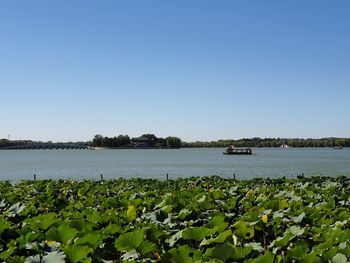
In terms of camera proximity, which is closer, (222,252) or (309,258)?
(309,258)

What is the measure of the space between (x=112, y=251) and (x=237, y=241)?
131cm

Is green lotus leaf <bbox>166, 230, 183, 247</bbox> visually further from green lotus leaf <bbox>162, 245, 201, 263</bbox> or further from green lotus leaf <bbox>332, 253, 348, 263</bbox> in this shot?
green lotus leaf <bbox>332, 253, 348, 263</bbox>

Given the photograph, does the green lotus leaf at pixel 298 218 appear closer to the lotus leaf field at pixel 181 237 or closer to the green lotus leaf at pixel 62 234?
the lotus leaf field at pixel 181 237

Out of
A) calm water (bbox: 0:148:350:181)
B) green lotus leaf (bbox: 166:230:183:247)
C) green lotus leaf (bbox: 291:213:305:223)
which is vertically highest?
green lotus leaf (bbox: 291:213:305:223)

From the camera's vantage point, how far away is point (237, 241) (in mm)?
5094

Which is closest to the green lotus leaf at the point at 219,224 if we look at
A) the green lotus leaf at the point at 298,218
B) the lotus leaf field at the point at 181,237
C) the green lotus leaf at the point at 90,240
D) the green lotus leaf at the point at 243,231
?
the lotus leaf field at the point at 181,237

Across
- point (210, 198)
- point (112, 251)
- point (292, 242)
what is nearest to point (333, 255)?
point (292, 242)

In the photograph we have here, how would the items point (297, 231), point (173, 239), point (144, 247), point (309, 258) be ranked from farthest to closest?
point (297, 231)
point (173, 239)
point (144, 247)
point (309, 258)

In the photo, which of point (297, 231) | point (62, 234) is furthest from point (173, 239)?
point (297, 231)

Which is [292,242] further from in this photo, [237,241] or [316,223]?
[316,223]

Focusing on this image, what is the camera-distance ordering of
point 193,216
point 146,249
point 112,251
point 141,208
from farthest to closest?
point 141,208 → point 193,216 → point 112,251 → point 146,249

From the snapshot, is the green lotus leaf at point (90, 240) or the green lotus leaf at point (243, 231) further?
the green lotus leaf at point (243, 231)

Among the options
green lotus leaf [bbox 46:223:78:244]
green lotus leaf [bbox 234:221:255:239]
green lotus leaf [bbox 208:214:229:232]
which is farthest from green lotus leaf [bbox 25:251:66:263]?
green lotus leaf [bbox 234:221:255:239]

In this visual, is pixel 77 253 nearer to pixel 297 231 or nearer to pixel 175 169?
pixel 297 231
